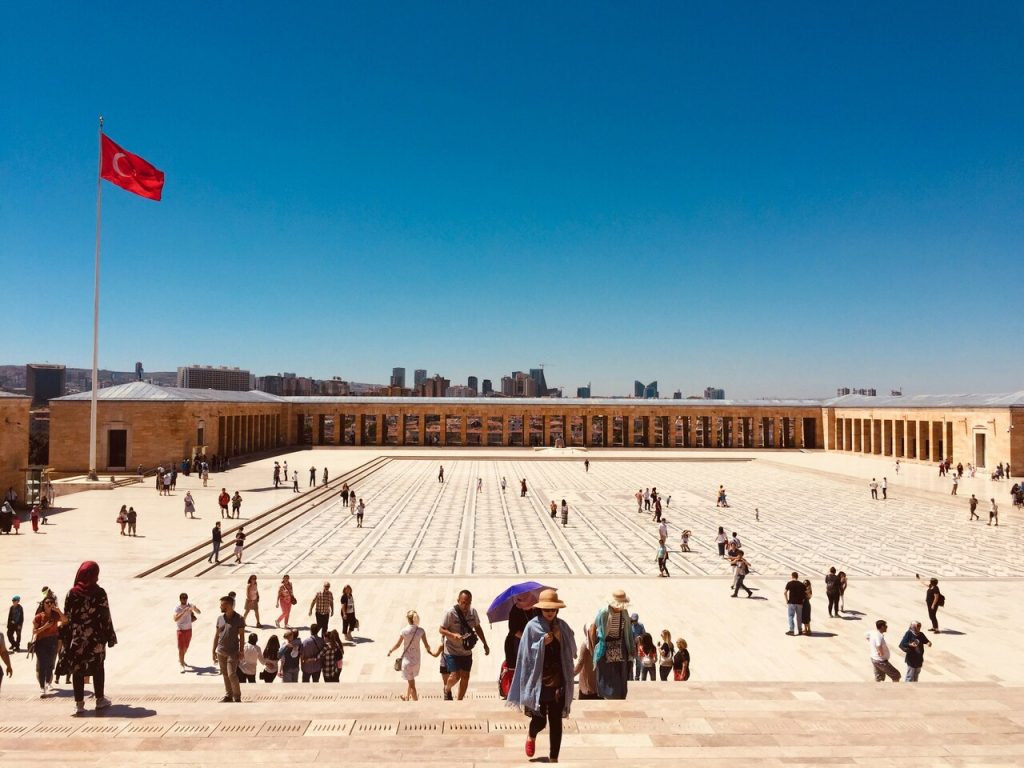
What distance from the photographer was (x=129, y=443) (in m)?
31.1

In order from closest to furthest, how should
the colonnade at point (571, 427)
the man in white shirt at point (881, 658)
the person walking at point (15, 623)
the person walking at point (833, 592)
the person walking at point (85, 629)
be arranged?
1. the person walking at point (85, 629)
2. the man in white shirt at point (881, 658)
3. the person walking at point (15, 623)
4. the person walking at point (833, 592)
5. the colonnade at point (571, 427)

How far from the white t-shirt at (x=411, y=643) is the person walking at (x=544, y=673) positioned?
2460 millimetres

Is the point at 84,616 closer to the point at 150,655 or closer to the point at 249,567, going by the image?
the point at 150,655

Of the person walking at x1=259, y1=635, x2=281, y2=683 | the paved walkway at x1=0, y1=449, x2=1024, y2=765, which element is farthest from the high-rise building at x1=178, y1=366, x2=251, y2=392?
the person walking at x1=259, y1=635, x2=281, y2=683

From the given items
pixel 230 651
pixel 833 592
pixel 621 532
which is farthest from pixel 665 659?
pixel 621 532

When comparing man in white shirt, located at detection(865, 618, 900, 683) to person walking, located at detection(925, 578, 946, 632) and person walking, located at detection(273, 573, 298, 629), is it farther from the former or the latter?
person walking, located at detection(273, 573, 298, 629)

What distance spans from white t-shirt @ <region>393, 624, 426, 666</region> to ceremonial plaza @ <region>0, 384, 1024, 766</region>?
415 mm

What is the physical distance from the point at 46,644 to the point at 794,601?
994cm

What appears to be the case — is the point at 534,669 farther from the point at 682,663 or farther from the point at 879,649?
the point at 879,649

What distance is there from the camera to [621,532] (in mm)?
19656

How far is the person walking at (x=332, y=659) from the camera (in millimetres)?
7742

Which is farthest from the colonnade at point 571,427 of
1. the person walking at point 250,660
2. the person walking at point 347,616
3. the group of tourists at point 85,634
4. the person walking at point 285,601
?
the group of tourists at point 85,634

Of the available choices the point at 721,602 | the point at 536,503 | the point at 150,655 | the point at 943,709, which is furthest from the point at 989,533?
the point at 150,655

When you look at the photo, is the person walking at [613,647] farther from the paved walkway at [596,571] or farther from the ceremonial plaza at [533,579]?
the paved walkway at [596,571]
